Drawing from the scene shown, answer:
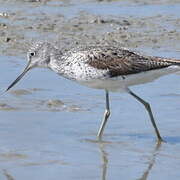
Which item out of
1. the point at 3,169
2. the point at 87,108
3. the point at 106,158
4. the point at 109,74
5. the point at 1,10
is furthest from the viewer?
the point at 1,10

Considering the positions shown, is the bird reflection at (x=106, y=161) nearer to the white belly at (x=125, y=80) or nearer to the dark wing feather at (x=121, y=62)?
the white belly at (x=125, y=80)

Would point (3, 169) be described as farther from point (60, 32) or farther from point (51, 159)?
point (60, 32)

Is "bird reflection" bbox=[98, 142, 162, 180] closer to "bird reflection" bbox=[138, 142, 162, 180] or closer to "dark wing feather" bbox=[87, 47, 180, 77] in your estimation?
"bird reflection" bbox=[138, 142, 162, 180]

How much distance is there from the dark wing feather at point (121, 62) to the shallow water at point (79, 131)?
65cm

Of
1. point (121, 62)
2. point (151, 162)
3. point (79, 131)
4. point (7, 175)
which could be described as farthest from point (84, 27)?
point (7, 175)

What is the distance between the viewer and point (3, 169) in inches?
296

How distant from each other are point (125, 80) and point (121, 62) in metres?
0.21

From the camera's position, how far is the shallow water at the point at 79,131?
24.9 ft

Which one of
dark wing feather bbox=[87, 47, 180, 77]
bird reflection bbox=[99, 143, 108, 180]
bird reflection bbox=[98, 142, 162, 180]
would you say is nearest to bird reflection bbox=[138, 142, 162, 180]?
bird reflection bbox=[98, 142, 162, 180]

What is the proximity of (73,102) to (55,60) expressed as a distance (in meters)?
0.84

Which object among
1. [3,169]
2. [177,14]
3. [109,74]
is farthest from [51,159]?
[177,14]

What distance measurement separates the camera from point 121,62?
8898 mm

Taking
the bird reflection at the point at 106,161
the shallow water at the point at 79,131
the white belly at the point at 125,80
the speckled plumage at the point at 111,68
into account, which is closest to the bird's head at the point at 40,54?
the speckled plumage at the point at 111,68

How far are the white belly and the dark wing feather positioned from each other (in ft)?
0.15
